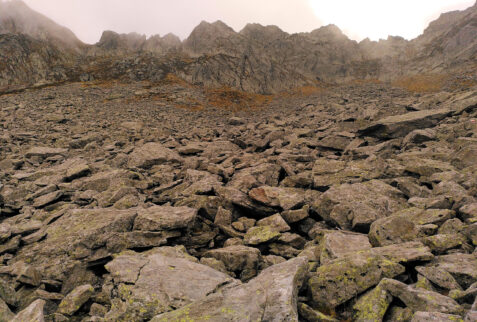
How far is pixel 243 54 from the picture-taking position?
8719 centimetres

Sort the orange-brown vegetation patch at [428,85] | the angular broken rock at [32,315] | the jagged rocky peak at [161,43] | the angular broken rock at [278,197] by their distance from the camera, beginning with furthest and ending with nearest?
1. the jagged rocky peak at [161,43]
2. the orange-brown vegetation patch at [428,85]
3. the angular broken rock at [278,197]
4. the angular broken rock at [32,315]

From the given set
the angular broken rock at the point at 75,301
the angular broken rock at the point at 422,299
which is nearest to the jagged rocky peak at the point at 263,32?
the angular broken rock at the point at 75,301

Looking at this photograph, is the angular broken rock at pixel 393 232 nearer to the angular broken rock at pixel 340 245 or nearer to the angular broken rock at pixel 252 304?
the angular broken rock at pixel 340 245

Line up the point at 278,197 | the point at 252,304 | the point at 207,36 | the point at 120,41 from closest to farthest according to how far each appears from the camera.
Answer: the point at 252,304
the point at 278,197
the point at 207,36
the point at 120,41

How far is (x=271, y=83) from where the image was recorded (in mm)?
83938

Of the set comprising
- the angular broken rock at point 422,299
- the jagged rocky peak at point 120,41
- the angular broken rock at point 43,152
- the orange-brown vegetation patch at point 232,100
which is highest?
the jagged rocky peak at point 120,41

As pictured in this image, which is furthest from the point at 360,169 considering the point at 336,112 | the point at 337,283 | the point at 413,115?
the point at 336,112

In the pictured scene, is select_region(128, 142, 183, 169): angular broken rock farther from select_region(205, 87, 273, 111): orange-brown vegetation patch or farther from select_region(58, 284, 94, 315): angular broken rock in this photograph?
select_region(205, 87, 273, 111): orange-brown vegetation patch

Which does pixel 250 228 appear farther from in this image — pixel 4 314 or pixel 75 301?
pixel 4 314

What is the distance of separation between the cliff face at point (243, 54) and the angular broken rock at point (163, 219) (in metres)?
64.4

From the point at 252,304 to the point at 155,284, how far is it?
2870mm

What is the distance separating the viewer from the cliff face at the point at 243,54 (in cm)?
7481

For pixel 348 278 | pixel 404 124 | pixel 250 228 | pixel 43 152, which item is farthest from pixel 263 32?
pixel 348 278

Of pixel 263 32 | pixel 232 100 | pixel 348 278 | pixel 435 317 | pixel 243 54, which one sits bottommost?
pixel 348 278
